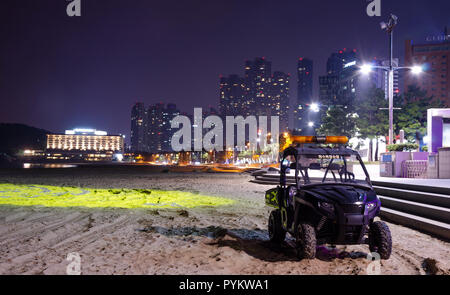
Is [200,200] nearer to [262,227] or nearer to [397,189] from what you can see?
[262,227]

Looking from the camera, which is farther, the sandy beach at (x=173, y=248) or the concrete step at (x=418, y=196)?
the concrete step at (x=418, y=196)

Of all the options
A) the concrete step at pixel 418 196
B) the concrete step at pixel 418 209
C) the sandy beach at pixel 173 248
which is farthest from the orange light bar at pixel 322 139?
the concrete step at pixel 418 196

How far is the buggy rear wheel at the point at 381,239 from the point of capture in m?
5.32

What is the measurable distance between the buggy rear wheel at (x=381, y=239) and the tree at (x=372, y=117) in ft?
Result: 122

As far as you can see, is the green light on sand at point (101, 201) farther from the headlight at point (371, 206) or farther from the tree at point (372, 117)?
the tree at point (372, 117)

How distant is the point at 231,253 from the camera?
239 inches

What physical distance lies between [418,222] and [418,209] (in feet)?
2.85

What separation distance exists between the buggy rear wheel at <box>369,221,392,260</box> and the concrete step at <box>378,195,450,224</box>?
3780 millimetres

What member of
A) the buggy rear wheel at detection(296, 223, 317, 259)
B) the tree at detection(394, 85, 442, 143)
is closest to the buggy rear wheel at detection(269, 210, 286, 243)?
the buggy rear wheel at detection(296, 223, 317, 259)

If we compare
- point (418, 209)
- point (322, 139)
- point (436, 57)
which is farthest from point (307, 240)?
point (436, 57)

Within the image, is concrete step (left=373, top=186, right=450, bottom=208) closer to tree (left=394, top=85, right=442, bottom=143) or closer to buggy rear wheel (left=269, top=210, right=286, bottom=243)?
buggy rear wheel (left=269, top=210, right=286, bottom=243)
